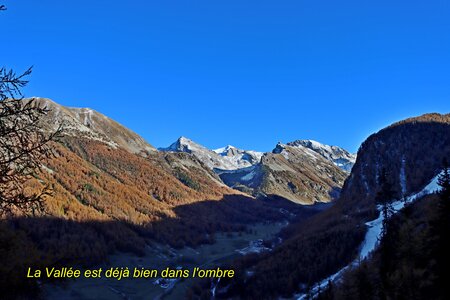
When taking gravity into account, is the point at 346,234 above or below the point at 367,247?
above

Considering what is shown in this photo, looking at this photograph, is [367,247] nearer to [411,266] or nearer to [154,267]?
[411,266]

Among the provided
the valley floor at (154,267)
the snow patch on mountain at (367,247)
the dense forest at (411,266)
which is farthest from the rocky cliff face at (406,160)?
the dense forest at (411,266)

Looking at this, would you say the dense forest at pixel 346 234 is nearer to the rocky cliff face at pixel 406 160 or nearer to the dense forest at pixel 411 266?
the rocky cliff face at pixel 406 160

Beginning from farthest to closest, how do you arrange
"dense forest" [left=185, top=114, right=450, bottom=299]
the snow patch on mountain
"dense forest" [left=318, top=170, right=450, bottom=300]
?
"dense forest" [left=185, top=114, right=450, bottom=299] < the snow patch on mountain < "dense forest" [left=318, top=170, right=450, bottom=300]

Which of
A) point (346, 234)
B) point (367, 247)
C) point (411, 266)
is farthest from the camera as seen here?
point (346, 234)

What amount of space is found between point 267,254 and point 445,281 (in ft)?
320

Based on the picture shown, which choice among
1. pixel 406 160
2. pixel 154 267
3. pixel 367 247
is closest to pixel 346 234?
pixel 367 247

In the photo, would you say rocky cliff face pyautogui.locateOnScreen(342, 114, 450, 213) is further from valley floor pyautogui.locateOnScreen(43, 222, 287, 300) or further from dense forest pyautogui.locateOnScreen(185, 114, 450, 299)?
valley floor pyautogui.locateOnScreen(43, 222, 287, 300)

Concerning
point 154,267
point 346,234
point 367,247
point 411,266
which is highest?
point 346,234

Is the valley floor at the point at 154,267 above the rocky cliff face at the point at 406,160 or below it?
below

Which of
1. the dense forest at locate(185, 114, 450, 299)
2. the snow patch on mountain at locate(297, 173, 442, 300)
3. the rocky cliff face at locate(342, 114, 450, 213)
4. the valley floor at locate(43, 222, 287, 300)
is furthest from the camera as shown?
the rocky cliff face at locate(342, 114, 450, 213)

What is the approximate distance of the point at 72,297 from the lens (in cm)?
9456

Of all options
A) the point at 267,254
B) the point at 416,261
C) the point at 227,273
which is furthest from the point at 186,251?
the point at 416,261

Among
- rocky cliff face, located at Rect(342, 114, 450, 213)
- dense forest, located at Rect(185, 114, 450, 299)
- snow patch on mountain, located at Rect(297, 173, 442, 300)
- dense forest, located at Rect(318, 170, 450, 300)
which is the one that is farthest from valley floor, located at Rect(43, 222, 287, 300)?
rocky cliff face, located at Rect(342, 114, 450, 213)
